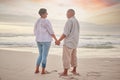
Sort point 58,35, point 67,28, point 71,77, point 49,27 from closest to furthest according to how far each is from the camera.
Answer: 1. point 71,77
2. point 67,28
3. point 49,27
4. point 58,35

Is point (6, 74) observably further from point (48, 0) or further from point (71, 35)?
point (48, 0)

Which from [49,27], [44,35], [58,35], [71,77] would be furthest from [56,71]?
[58,35]

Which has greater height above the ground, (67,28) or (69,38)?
(67,28)

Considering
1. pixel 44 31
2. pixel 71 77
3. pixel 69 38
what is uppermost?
pixel 44 31

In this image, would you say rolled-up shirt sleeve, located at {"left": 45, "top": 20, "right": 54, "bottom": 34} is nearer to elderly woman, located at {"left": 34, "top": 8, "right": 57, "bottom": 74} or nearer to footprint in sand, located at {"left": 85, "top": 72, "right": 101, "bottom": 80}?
elderly woman, located at {"left": 34, "top": 8, "right": 57, "bottom": 74}

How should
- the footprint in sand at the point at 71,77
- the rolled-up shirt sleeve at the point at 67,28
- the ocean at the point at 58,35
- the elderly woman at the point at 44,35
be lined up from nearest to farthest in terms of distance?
the footprint in sand at the point at 71,77 → the rolled-up shirt sleeve at the point at 67,28 → the elderly woman at the point at 44,35 → the ocean at the point at 58,35

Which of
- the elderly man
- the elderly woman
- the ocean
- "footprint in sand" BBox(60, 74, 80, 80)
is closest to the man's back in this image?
the elderly man

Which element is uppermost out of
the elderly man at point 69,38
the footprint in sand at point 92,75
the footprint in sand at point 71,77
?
the elderly man at point 69,38

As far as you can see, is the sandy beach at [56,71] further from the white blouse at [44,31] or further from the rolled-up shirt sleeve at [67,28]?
the rolled-up shirt sleeve at [67,28]

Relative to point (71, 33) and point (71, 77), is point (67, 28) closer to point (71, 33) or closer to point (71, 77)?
point (71, 33)

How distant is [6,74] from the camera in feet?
16.7

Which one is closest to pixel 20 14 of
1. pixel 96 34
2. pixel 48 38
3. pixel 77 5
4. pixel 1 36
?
pixel 1 36

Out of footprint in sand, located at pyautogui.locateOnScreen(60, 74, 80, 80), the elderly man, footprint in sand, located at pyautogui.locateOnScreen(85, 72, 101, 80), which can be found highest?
the elderly man

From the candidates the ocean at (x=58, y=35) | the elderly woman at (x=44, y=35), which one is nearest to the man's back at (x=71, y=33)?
the elderly woman at (x=44, y=35)
